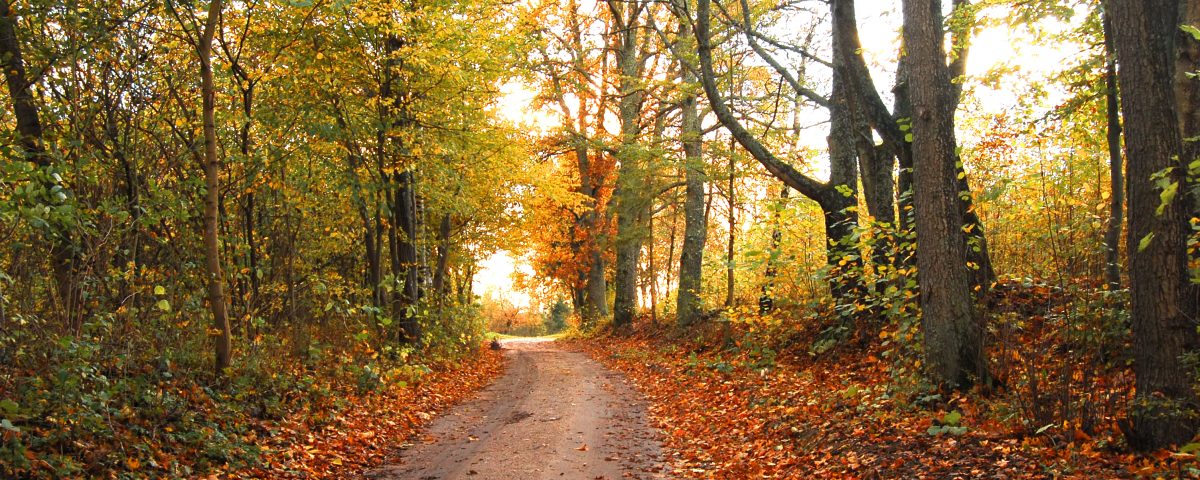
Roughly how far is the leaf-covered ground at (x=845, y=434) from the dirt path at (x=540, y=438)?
0.53 metres

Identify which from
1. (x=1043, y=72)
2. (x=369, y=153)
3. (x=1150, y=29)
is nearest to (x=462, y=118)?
(x=369, y=153)

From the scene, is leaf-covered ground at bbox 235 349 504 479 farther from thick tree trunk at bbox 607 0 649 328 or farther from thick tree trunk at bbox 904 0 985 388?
thick tree trunk at bbox 607 0 649 328

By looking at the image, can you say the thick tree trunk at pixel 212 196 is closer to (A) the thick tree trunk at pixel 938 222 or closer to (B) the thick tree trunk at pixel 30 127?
(B) the thick tree trunk at pixel 30 127

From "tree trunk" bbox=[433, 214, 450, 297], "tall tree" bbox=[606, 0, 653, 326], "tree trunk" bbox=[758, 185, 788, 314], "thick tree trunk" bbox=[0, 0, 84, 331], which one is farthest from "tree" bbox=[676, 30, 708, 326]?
"thick tree trunk" bbox=[0, 0, 84, 331]

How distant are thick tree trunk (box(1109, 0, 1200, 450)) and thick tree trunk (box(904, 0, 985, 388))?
2.09m

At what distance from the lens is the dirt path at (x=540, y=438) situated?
723 centimetres

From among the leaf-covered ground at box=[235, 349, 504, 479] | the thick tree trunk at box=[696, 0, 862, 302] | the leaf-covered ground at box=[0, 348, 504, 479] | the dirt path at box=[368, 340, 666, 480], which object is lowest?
the dirt path at box=[368, 340, 666, 480]

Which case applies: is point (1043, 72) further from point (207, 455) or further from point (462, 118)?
point (207, 455)

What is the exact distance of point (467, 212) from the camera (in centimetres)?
1652

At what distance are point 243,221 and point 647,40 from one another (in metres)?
16.8

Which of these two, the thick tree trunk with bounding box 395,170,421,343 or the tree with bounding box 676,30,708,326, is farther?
the tree with bounding box 676,30,708,326

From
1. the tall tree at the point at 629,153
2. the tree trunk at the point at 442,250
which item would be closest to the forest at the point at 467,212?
the tall tree at the point at 629,153

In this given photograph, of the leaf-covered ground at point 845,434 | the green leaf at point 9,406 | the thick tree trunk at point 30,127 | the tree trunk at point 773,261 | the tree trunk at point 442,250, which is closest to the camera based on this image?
the green leaf at point 9,406

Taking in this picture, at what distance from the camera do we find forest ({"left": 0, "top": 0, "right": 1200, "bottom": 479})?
5352mm
